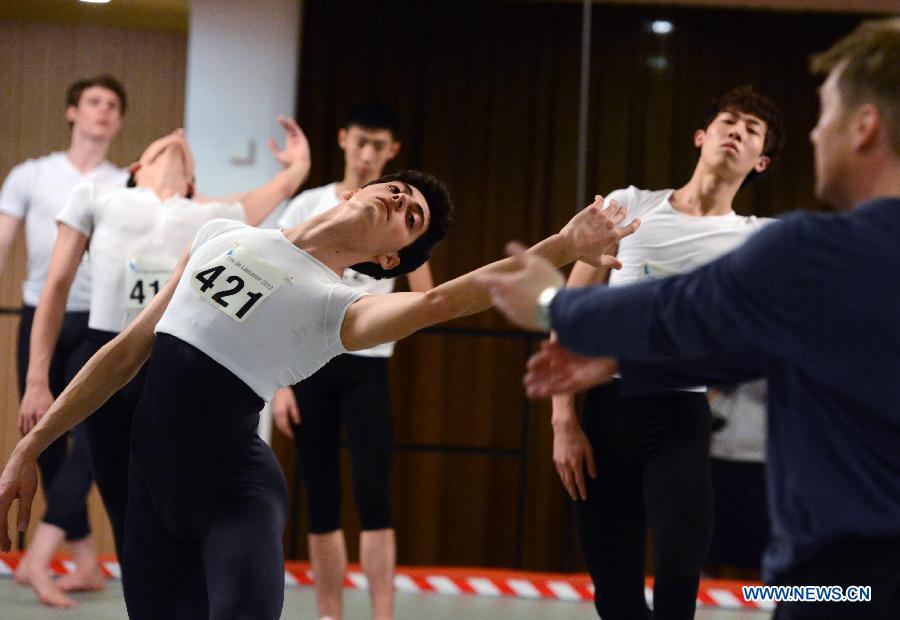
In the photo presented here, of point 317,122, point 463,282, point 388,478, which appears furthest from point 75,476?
point 463,282

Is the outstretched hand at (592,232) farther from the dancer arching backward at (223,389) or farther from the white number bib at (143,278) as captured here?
the white number bib at (143,278)

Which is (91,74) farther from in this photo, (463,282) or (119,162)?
(463,282)

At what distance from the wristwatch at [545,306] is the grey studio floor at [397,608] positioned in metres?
2.56

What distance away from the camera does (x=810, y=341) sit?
1.14 m

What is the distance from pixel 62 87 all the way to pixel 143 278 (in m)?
2.95

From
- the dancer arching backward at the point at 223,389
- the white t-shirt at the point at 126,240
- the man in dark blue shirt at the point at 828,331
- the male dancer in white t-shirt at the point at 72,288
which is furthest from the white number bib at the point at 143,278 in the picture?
the man in dark blue shirt at the point at 828,331

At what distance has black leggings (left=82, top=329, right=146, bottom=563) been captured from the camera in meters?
2.72

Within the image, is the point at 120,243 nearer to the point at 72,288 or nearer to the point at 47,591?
the point at 72,288

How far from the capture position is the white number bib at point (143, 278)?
9.46ft

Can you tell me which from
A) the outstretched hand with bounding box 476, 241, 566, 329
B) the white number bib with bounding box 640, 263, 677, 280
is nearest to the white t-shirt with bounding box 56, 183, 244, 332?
the white number bib with bounding box 640, 263, 677, 280

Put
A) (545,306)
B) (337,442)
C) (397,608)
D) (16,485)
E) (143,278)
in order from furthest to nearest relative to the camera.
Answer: (397,608), (337,442), (143,278), (16,485), (545,306)

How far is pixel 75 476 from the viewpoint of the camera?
368 centimetres

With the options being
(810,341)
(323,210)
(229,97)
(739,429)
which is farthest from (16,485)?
(229,97)

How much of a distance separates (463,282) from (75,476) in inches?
90.7
